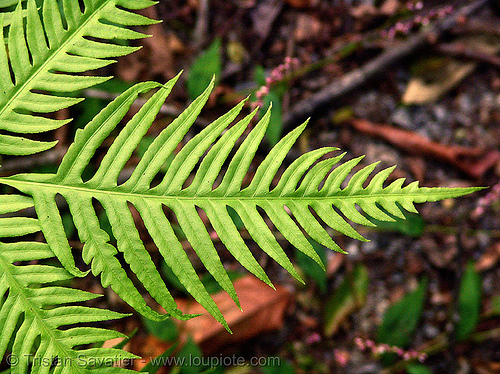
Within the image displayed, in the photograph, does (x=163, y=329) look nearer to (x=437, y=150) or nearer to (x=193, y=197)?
(x=193, y=197)

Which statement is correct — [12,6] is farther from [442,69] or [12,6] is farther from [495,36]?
[495,36]

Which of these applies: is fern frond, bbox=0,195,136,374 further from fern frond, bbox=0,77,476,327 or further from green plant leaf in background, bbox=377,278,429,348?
green plant leaf in background, bbox=377,278,429,348

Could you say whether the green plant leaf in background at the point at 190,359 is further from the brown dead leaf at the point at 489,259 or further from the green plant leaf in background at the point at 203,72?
the brown dead leaf at the point at 489,259

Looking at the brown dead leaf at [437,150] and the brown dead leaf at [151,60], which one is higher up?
the brown dead leaf at [151,60]

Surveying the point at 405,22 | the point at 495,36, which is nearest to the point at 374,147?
the point at 405,22

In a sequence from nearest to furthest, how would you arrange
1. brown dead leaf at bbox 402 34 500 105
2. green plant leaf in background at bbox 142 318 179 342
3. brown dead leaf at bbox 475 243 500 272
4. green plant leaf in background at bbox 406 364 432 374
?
green plant leaf in background at bbox 142 318 179 342 < green plant leaf in background at bbox 406 364 432 374 < brown dead leaf at bbox 475 243 500 272 < brown dead leaf at bbox 402 34 500 105

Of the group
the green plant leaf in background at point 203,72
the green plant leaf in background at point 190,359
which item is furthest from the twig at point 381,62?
the green plant leaf in background at point 190,359

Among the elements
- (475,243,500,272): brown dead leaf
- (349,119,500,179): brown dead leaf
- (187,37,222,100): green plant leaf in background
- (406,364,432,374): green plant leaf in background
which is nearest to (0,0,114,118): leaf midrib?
(187,37,222,100): green plant leaf in background

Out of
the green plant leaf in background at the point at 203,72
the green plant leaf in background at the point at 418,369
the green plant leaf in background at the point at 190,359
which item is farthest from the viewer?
the green plant leaf in background at the point at 418,369
